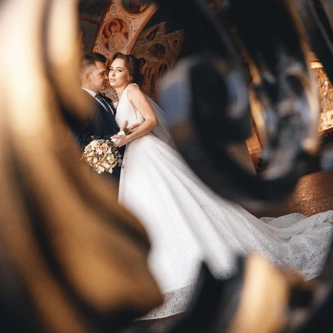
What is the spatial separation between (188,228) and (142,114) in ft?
3.68

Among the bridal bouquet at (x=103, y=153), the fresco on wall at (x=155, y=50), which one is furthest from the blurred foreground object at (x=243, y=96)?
the fresco on wall at (x=155, y=50)

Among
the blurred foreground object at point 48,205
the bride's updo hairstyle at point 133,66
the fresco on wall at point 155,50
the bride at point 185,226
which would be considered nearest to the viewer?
the blurred foreground object at point 48,205

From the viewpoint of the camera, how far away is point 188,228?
2.54 m

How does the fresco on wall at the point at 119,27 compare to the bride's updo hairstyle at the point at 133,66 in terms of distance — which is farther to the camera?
the fresco on wall at the point at 119,27

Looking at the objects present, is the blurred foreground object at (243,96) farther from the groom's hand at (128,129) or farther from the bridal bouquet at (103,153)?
the groom's hand at (128,129)

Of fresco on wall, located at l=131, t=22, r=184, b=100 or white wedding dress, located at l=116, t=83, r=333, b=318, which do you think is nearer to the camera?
white wedding dress, located at l=116, t=83, r=333, b=318

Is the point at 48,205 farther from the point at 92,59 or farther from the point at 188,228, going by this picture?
the point at 92,59

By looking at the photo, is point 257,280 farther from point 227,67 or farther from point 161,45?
point 161,45

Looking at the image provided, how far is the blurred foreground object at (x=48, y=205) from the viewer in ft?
0.80

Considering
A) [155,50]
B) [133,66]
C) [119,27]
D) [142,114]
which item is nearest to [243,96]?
[142,114]

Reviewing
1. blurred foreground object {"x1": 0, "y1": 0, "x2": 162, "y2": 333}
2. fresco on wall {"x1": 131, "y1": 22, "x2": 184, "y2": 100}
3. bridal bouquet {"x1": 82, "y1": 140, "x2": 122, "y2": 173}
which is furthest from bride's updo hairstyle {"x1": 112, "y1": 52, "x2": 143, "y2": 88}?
fresco on wall {"x1": 131, "y1": 22, "x2": 184, "y2": 100}

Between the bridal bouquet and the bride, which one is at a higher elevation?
the bridal bouquet

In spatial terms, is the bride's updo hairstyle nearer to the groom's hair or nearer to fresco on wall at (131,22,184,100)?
the groom's hair

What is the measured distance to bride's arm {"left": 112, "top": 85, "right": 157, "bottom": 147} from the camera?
3037 millimetres
